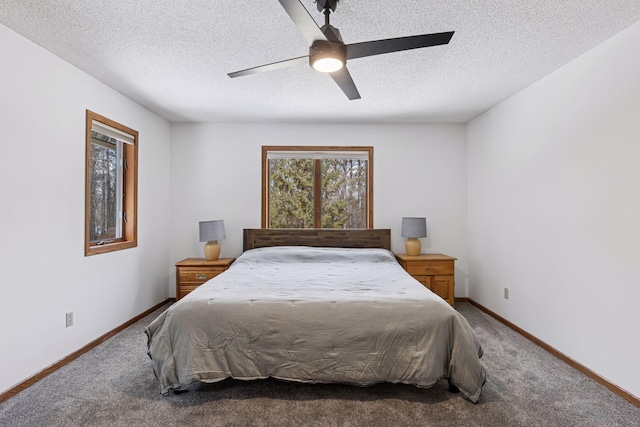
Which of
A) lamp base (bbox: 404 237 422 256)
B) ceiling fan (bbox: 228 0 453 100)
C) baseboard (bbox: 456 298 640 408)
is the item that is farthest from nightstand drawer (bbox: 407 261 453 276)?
ceiling fan (bbox: 228 0 453 100)

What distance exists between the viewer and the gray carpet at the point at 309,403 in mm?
1890

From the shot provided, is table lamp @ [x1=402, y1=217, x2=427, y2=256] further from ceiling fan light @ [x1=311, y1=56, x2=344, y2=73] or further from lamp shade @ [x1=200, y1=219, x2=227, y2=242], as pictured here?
ceiling fan light @ [x1=311, y1=56, x2=344, y2=73]

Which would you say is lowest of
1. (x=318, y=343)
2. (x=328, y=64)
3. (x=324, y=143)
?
(x=318, y=343)

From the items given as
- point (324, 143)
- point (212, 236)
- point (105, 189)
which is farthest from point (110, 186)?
point (324, 143)

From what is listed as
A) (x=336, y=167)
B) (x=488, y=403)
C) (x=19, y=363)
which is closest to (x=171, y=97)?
(x=336, y=167)

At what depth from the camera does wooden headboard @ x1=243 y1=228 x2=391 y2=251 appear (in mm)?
4297

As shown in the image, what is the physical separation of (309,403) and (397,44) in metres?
2.09

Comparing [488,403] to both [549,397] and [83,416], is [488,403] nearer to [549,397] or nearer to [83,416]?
[549,397]

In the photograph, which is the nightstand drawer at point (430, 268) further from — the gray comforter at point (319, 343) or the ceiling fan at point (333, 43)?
the ceiling fan at point (333, 43)

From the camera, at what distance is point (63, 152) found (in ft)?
8.70

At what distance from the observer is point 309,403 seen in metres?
Result: 2.04

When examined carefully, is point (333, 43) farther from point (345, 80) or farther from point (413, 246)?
point (413, 246)

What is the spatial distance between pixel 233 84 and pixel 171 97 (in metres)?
0.80

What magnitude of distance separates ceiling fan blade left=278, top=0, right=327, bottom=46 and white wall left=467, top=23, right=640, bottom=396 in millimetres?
2038
